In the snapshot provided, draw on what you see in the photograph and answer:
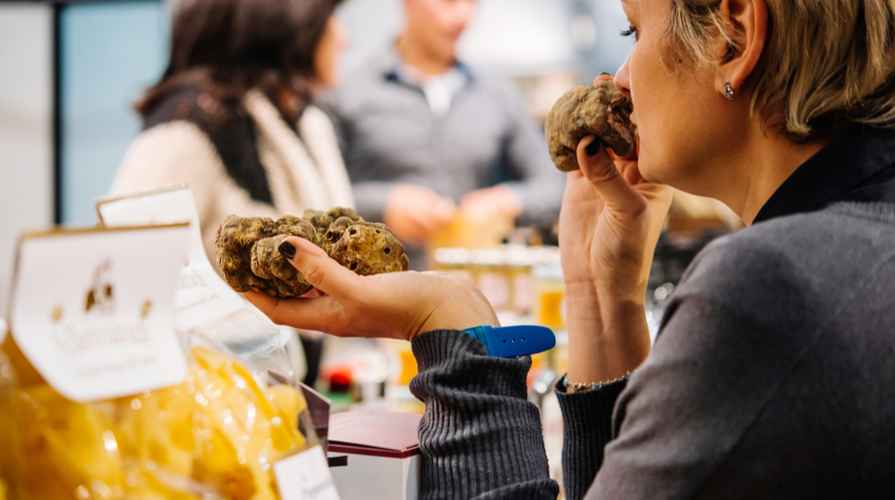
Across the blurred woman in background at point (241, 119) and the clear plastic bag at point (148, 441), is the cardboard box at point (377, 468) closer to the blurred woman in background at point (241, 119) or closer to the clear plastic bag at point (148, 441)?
the clear plastic bag at point (148, 441)

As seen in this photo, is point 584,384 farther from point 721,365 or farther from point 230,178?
point 230,178

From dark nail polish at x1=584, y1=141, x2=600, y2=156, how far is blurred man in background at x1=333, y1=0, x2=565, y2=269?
9.76 feet

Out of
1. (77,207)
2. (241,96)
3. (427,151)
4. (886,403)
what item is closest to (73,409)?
(886,403)

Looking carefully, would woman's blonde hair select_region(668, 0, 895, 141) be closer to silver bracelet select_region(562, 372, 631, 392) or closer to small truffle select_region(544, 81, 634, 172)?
small truffle select_region(544, 81, 634, 172)

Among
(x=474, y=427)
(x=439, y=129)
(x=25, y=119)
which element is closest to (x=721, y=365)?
(x=474, y=427)

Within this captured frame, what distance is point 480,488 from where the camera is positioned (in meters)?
0.74

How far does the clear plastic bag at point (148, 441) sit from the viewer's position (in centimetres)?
42

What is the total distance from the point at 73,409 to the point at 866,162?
74 cm

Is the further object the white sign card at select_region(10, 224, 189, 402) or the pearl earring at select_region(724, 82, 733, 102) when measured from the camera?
the pearl earring at select_region(724, 82, 733, 102)

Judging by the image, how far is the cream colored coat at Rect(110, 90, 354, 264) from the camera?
2568 mm

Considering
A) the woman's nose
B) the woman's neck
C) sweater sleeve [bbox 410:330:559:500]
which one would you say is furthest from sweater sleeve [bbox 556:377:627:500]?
the woman's nose

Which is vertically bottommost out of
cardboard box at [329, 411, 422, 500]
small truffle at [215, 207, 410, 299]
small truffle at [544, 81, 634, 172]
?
cardboard box at [329, 411, 422, 500]

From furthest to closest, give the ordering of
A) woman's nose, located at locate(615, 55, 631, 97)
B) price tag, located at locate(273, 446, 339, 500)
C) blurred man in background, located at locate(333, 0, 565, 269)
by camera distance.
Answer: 1. blurred man in background, located at locate(333, 0, 565, 269)
2. woman's nose, located at locate(615, 55, 631, 97)
3. price tag, located at locate(273, 446, 339, 500)

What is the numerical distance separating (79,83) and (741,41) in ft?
15.1
